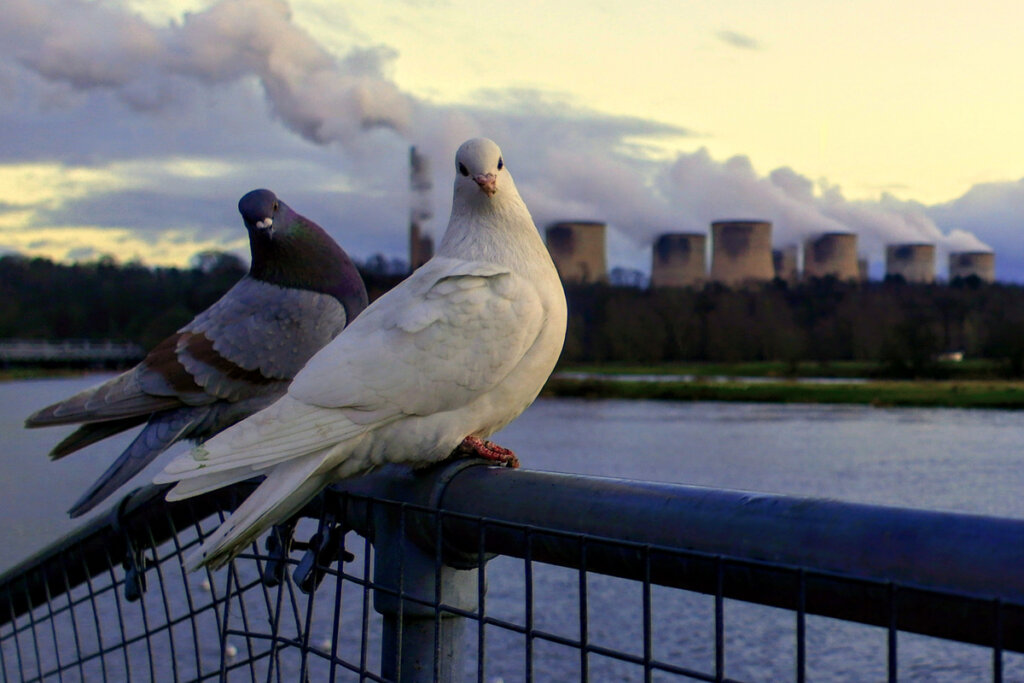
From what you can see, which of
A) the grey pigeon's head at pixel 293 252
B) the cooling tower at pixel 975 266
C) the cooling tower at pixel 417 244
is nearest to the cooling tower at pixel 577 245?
the cooling tower at pixel 417 244

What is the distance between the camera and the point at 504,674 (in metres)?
10.6

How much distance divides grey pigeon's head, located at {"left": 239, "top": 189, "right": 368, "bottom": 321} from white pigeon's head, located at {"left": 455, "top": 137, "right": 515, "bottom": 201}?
143 centimetres

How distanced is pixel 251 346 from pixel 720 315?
58.1 m

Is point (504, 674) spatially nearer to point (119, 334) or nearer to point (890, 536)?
point (890, 536)

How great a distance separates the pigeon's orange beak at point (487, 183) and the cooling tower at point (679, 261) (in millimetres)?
58825

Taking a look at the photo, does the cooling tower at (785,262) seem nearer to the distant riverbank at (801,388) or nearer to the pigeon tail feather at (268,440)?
the distant riverbank at (801,388)

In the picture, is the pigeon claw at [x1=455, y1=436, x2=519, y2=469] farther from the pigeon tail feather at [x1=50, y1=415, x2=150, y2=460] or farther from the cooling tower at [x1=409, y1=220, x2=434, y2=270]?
the cooling tower at [x1=409, y1=220, x2=434, y2=270]

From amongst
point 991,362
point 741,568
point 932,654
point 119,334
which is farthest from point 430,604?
point 119,334

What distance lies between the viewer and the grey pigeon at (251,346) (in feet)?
11.6

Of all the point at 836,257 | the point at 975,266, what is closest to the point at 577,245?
the point at 836,257

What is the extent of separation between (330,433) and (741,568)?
924 mm

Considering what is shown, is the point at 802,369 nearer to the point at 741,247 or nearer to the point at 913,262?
the point at 741,247

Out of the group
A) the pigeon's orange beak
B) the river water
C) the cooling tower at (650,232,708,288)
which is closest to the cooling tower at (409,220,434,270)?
the river water

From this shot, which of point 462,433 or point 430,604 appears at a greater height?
point 462,433
